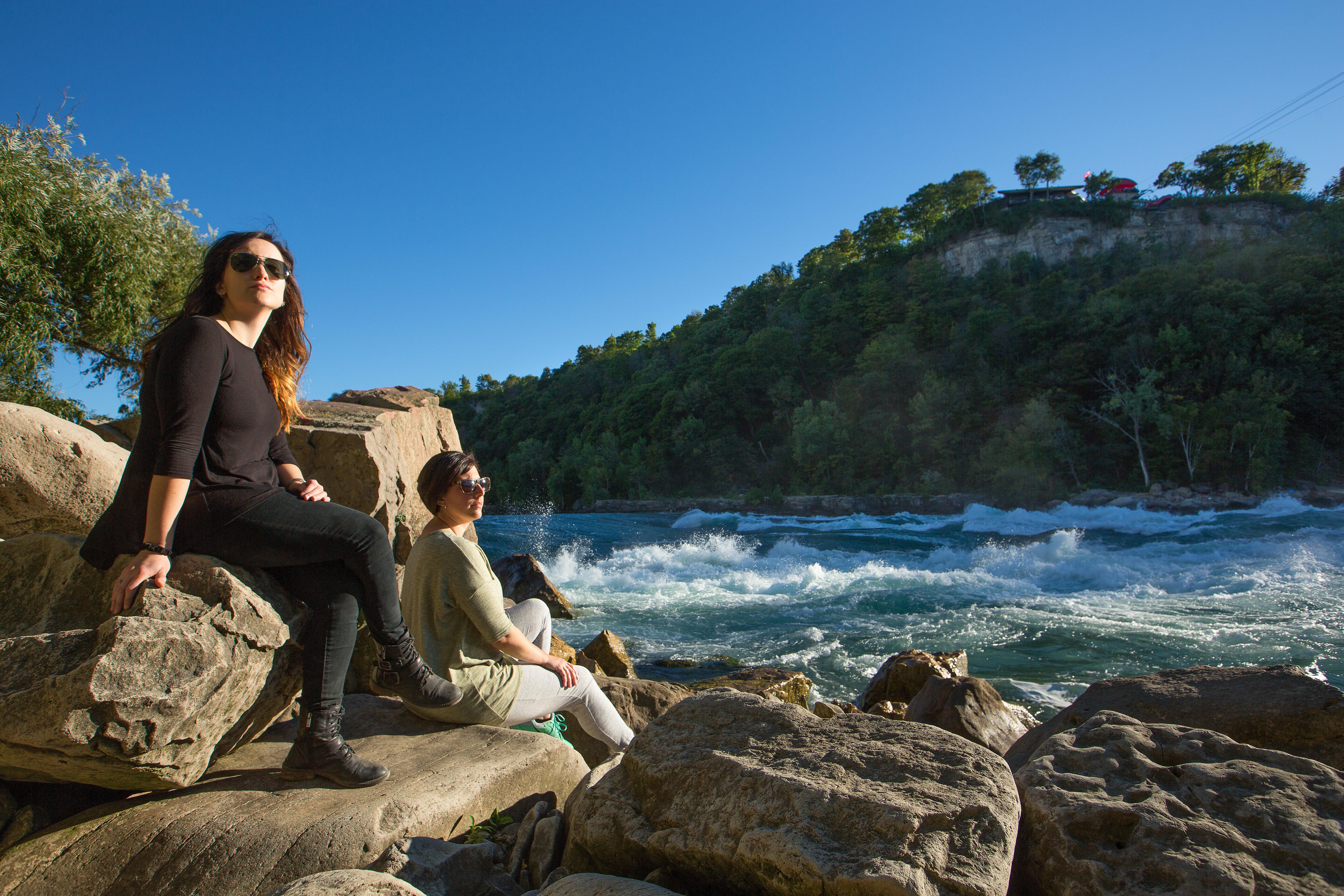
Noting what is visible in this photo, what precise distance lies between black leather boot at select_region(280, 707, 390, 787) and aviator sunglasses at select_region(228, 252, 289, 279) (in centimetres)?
139

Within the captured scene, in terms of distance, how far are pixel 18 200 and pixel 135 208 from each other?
76.0 inches

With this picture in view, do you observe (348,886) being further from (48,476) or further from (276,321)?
(48,476)

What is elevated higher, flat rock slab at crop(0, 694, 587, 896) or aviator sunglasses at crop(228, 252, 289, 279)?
aviator sunglasses at crop(228, 252, 289, 279)

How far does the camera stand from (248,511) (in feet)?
6.52

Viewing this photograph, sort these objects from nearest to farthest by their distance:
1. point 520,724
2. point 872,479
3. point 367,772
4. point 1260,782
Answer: point 1260,782 → point 367,772 → point 520,724 → point 872,479

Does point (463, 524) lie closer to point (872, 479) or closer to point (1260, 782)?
point (1260, 782)

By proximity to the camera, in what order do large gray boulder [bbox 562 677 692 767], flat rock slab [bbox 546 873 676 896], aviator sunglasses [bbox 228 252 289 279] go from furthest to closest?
large gray boulder [bbox 562 677 692 767], aviator sunglasses [bbox 228 252 289 279], flat rock slab [bbox 546 873 676 896]

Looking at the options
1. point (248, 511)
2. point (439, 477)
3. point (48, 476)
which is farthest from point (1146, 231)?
point (48, 476)

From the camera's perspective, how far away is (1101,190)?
60375 mm

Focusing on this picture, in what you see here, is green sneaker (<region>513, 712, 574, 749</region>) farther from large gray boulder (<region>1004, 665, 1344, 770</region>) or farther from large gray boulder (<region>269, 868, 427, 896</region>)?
large gray boulder (<region>1004, 665, 1344, 770</region>)

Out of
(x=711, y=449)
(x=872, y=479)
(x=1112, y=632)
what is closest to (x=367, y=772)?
(x=1112, y=632)

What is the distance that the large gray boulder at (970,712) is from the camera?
4.22m

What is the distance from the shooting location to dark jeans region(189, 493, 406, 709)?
6.58 ft

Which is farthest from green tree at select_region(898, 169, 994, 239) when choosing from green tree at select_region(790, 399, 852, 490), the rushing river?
the rushing river
